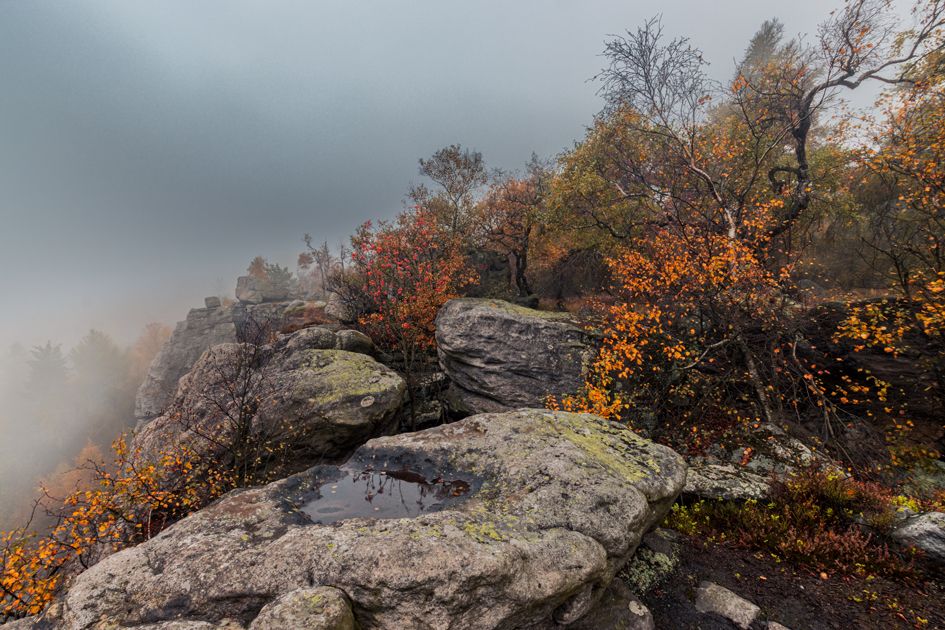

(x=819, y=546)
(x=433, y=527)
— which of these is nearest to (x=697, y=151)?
(x=819, y=546)

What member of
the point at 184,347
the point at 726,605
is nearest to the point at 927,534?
the point at 726,605

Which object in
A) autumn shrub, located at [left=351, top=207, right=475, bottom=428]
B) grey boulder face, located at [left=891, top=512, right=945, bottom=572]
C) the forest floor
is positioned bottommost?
the forest floor

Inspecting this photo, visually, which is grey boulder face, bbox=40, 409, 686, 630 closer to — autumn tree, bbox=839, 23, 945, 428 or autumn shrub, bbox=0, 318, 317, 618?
autumn shrub, bbox=0, 318, 317, 618

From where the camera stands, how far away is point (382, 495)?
608 cm

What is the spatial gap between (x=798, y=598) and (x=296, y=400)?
1315 centimetres

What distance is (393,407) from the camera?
1298 centimetres

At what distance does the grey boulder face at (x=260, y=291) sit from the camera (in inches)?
3223

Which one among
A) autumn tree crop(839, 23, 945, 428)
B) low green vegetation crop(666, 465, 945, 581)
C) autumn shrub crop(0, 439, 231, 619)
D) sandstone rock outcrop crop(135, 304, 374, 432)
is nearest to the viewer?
autumn shrub crop(0, 439, 231, 619)

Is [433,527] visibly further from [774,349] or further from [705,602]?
[774,349]

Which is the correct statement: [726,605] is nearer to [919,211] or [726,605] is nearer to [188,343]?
[919,211]

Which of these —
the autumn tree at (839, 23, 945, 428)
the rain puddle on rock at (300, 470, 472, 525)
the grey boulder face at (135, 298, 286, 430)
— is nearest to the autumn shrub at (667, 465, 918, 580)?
the autumn tree at (839, 23, 945, 428)

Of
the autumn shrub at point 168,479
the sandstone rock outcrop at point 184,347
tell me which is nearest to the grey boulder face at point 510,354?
the autumn shrub at point 168,479

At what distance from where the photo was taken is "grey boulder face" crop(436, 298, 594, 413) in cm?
1472

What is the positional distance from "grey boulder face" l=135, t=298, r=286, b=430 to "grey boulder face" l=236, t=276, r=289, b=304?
394 inches
